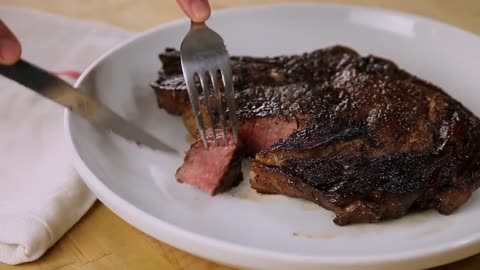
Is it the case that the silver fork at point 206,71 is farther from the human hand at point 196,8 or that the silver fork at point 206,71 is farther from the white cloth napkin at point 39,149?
the white cloth napkin at point 39,149

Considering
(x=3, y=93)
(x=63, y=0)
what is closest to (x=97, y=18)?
(x=63, y=0)

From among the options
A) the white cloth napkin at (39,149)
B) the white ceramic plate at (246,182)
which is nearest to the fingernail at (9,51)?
the white ceramic plate at (246,182)

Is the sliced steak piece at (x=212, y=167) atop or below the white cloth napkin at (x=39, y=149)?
atop

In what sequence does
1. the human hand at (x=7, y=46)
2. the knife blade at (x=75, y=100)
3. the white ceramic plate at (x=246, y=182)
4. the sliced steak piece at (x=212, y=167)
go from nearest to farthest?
1. the white ceramic plate at (x=246, y=182)
2. the human hand at (x=7, y=46)
3. the knife blade at (x=75, y=100)
4. the sliced steak piece at (x=212, y=167)

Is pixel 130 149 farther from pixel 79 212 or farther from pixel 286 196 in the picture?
pixel 286 196

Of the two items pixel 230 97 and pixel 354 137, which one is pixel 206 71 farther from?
pixel 354 137

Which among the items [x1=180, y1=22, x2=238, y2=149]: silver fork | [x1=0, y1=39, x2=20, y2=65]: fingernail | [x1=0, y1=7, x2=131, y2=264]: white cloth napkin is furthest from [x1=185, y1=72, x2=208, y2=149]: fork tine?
[x1=0, y1=39, x2=20, y2=65]: fingernail

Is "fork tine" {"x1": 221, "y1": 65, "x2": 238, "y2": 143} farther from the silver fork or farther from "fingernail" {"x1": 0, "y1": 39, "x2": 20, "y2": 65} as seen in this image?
"fingernail" {"x1": 0, "y1": 39, "x2": 20, "y2": 65}
